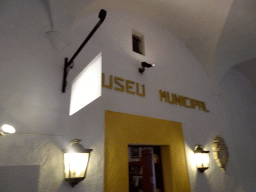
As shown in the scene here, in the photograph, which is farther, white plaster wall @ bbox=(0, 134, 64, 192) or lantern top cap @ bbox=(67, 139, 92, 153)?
lantern top cap @ bbox=(67, 139, 92, 153)

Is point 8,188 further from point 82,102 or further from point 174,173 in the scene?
point 174,173

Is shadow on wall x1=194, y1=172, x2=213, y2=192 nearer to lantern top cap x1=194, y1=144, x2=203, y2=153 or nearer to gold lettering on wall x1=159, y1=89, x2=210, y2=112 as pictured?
lantern top cap x1=194, y1=144, x2=203, y2=153

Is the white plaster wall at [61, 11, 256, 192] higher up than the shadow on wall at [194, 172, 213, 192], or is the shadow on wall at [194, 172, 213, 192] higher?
the white plaster wall at [61, 11, 256, 192]

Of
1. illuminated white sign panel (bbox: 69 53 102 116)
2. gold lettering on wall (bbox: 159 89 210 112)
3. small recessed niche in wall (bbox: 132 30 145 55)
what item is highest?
small recessed niche in wall (bbox: 132 30 145 55)

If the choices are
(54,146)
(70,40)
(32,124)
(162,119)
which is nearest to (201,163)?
(162,119)

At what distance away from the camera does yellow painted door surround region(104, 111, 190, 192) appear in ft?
7.25

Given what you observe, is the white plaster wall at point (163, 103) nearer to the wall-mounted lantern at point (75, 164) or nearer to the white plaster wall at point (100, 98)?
the white plaster wall at point (100, 98)

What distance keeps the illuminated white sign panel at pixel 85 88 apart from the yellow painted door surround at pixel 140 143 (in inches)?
17.8

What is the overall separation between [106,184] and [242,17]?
4097 millimetres

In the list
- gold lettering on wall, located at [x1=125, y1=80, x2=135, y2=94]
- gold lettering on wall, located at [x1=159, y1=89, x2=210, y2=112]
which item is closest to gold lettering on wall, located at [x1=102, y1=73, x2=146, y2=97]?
gold lettering on wall, located at [x1=125, y1=80, x2=135, y2=94]

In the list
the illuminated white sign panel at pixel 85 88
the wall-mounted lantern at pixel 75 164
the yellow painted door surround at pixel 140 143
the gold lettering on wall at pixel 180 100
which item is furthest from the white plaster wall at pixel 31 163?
the gold lettering on wall at pixel 180 100

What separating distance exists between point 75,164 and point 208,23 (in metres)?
3.88

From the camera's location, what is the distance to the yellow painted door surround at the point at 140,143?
2.21 metres

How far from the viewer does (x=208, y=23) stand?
12.4 ft
